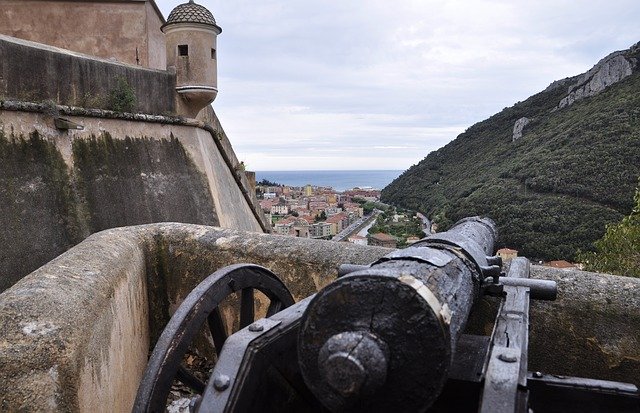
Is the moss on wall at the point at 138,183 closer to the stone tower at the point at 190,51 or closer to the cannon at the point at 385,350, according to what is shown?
the stone tower at the point at 190,51

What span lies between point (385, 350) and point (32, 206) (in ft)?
16.8

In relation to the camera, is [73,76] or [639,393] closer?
[639,393]

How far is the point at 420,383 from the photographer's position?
4.75 ft

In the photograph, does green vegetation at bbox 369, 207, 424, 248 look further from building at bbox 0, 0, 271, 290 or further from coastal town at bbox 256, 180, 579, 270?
building at bbox 0, 0, 271, 290

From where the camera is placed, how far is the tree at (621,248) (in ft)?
37.3

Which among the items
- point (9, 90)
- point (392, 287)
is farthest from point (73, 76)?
point (392, 287)

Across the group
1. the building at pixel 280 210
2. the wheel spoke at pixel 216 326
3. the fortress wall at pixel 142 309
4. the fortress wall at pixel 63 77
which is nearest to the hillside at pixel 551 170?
the building at pixel 280 210

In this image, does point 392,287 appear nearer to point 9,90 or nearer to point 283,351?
point 283,351

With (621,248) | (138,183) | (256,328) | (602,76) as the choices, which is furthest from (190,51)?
(602,76)

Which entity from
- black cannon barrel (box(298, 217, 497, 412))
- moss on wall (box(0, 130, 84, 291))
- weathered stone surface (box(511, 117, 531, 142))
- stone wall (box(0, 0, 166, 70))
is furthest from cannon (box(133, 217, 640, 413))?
weathered stone surface (box(511, 117, 531, 142))

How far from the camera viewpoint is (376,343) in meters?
1.40

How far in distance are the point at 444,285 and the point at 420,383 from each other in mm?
403

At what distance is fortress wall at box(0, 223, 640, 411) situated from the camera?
1897mm

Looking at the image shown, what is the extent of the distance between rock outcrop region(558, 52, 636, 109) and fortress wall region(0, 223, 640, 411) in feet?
191
